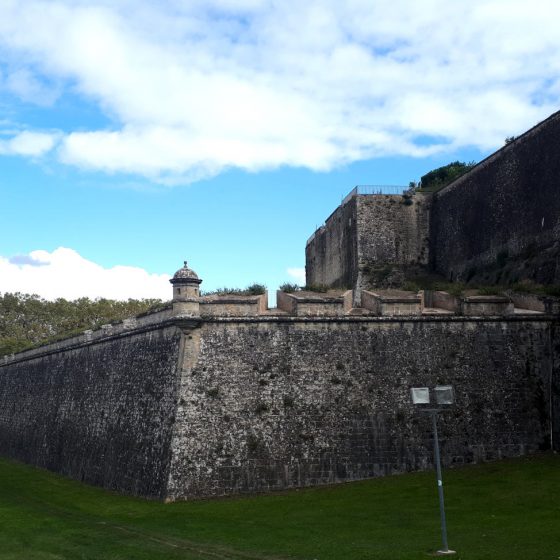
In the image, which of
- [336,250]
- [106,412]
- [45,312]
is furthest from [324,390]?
[45,312]

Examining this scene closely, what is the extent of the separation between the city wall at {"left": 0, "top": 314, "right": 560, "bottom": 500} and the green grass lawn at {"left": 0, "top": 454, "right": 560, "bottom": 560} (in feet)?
2.96

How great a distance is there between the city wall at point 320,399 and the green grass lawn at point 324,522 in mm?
901

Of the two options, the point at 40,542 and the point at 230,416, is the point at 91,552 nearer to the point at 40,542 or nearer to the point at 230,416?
the point at 40,542

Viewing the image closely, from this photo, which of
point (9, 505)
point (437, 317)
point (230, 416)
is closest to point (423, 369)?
point (437, 317)

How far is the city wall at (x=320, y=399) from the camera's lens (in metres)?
23.5

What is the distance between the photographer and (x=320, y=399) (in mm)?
24359

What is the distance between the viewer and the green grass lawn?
1514cm

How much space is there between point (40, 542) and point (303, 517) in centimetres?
647

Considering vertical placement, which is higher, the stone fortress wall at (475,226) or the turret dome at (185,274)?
the stone fortress wall at (475,226)

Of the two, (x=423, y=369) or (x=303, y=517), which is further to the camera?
(x=423, y=369)

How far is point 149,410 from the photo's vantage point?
2573cm

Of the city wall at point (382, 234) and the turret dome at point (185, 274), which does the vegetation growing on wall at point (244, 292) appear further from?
the city wall at point (382, 234)

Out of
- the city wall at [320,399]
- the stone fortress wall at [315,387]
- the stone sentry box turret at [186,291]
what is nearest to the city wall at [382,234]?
the stone fortress wall at [315,387]

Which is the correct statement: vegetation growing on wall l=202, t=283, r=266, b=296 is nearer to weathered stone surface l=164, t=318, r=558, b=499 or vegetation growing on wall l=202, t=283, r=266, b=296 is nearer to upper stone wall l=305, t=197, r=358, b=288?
weathered stone surface l=164, t=318, r=558, b=499
